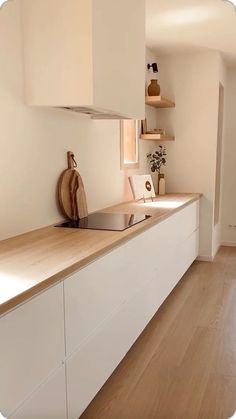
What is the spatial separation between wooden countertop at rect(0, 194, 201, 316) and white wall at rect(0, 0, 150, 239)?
136 mm

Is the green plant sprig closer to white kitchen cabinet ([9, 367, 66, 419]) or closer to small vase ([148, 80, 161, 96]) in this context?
small vase ([148, 80, 161, 96])

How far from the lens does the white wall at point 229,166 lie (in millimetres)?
4976

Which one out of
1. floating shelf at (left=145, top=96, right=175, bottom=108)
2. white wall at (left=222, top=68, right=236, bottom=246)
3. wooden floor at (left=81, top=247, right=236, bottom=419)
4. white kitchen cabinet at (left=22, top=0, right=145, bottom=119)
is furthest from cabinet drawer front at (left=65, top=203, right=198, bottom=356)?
white wall at (left=222, top=68, right=236, bottom=246)

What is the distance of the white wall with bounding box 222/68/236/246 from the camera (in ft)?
16.3

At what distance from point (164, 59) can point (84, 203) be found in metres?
2.47

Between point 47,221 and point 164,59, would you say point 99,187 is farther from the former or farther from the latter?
point 164,59

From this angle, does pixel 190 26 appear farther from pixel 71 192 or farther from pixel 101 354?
pixel 101 354

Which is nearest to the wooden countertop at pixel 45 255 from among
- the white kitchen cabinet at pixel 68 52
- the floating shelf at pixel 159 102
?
the white kitchen cabinet at pixel 68 52

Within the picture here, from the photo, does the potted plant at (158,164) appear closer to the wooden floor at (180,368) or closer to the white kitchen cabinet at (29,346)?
the wooden floor at (180,368)

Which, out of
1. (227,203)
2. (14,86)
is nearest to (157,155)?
(227,203)

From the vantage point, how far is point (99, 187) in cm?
306

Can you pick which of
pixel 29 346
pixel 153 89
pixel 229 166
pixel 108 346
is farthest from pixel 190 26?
pixel 29 346

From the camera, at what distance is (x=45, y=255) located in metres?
1.70

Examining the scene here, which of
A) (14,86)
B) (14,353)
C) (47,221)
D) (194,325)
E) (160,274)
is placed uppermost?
(14,86)
